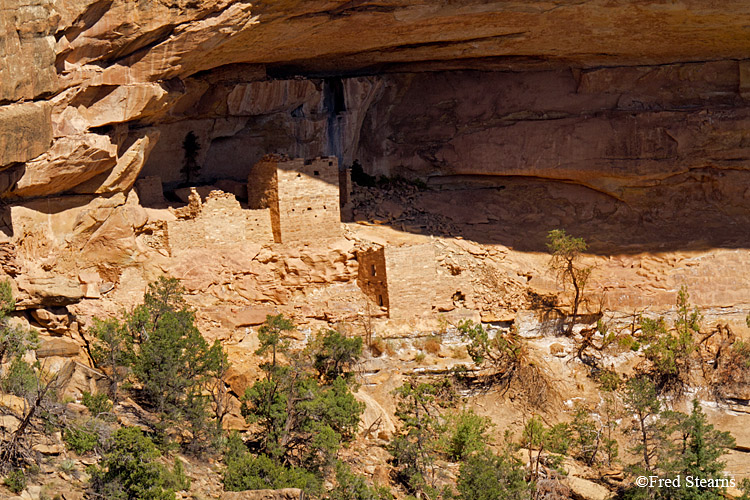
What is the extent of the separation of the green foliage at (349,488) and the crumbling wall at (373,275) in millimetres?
4782

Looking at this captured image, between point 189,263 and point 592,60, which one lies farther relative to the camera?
point 592,60

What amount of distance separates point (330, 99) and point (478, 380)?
24.2 ft

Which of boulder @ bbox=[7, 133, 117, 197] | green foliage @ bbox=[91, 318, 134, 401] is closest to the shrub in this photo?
green foliage @ bbox=[91, 318, 134, 401]

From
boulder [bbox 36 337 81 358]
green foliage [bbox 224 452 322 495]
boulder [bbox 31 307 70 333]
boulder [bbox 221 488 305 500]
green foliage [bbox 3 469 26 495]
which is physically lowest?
green foliage [bbox 224 452 322 495]

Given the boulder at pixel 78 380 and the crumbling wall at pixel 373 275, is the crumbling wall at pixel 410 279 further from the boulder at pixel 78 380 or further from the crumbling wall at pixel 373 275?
the boulder at pixel 78 380

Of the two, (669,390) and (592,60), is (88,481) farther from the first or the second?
(592,60)

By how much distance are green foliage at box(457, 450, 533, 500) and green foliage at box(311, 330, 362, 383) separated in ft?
9.61

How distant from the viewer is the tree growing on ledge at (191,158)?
2652 centimetres

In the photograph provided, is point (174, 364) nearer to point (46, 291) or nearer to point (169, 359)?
point (169, 359)

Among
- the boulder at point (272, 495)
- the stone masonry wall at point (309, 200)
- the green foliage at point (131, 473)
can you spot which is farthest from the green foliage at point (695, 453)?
the green foliage at point (131, 473)

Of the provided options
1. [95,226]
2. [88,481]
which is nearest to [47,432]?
[88,481]

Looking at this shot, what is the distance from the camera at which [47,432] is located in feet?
61.1

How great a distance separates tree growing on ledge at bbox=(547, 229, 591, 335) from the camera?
2522 centimetres

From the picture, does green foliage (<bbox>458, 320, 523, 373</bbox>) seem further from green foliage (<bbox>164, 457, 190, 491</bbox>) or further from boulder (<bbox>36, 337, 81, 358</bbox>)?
boulder (<bbox>36, 337, 81, 358</bbox>)
